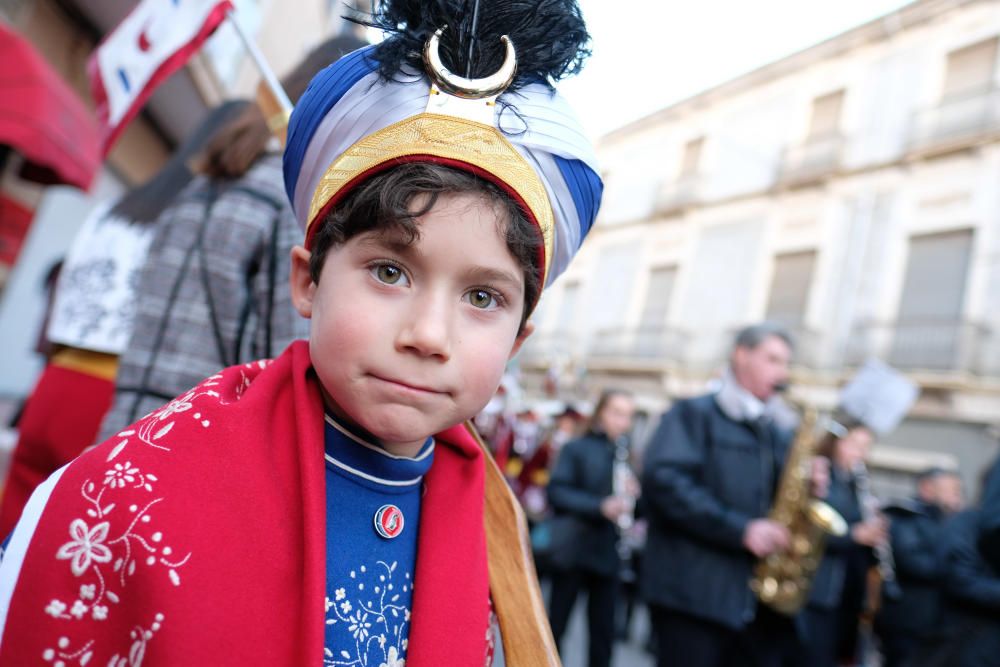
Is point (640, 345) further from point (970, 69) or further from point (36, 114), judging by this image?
point (36, 114)

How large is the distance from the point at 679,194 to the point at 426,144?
886 inches

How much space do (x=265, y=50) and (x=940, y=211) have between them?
14102 millimetres

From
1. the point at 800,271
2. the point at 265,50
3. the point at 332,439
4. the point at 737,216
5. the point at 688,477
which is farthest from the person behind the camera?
the point at 737,216

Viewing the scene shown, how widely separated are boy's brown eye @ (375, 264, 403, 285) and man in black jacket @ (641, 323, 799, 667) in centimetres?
259

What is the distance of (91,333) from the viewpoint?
210 cm

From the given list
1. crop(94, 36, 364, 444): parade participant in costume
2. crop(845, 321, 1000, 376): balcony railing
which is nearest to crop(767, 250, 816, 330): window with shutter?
crop(845, 321, 1000, 376): balcony railing

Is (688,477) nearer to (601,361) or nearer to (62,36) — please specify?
(62,36)

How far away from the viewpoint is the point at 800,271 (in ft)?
58.8

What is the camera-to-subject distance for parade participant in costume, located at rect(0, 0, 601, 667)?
802 millimetres

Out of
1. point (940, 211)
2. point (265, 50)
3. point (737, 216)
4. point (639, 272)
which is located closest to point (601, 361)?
point (639, 272)

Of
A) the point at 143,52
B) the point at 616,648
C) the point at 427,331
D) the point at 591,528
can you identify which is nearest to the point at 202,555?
the point at 427,331

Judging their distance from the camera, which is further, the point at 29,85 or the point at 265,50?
the point at 265,50

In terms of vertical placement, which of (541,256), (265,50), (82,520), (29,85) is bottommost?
(82,520)

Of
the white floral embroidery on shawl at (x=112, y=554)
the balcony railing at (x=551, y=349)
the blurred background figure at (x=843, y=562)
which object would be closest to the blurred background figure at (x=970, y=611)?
the blurred background figure at (x=843, y=562)
